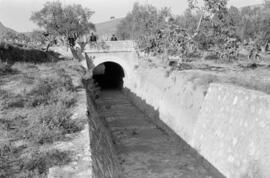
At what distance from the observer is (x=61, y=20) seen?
42.7m

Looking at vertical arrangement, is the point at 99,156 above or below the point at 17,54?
below

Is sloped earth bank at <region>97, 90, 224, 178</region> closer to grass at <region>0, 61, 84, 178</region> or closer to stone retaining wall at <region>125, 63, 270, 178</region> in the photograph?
stone retaining wall at <region>125, 63, 270, 178</region>

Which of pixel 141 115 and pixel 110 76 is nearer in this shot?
pixel 141 115

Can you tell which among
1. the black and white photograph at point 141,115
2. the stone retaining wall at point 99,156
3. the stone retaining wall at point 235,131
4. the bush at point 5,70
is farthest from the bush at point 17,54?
the stone retaining wall at point 235,131

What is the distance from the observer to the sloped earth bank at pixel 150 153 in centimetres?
1230

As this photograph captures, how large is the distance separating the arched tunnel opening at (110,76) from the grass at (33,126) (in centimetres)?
2485

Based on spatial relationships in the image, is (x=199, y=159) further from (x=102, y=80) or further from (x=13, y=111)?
(x=102, y=80)

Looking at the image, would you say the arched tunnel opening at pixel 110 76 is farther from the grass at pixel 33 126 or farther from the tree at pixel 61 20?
the grass at pixel 33 126

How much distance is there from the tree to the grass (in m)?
32.2

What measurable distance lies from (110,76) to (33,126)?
36.5 meters

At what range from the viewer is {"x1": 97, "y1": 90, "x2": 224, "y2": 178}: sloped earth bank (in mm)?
12305

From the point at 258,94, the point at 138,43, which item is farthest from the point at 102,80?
the point at 258,94

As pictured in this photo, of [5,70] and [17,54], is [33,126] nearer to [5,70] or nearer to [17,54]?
[5,70]

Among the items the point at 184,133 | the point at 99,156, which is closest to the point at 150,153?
the point at 184,133
